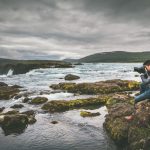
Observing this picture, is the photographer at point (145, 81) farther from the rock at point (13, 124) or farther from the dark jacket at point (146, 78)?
the rock at point (13, 124)

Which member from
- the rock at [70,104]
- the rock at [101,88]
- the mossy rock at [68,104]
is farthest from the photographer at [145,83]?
the rock at [101,88]

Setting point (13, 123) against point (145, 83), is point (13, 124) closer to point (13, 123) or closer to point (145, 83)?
point (13, 123)

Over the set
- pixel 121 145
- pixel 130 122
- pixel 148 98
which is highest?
pixel 148 98

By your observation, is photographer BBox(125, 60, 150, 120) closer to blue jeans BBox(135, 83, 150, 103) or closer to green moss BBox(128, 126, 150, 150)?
blue jeans BBox(135, 83, 150, 103)

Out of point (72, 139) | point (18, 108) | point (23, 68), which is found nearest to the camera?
point (72, 139)

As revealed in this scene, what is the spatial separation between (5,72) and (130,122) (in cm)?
10396

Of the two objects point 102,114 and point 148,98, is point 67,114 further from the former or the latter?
point 148,98

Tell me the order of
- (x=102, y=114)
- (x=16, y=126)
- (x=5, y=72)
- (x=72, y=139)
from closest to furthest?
1. (x=72, y=139)
2. (x=16, y=126)
3. (x=102, y=114)
4. (x=5, y=72)

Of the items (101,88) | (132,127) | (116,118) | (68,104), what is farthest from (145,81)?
(101,88)

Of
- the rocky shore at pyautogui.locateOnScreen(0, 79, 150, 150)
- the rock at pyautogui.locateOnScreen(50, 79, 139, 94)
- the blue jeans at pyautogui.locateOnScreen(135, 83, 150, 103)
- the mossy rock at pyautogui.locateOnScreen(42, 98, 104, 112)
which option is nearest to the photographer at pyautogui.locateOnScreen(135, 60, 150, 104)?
the blue jeans at pyautogui.locateOnScreen(135, 83, 150, 103)

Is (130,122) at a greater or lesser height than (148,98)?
lesser

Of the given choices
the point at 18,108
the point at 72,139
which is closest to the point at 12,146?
the point at 72,139

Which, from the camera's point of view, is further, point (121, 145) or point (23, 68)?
point (23, 68)

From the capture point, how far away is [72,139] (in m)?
17.2
